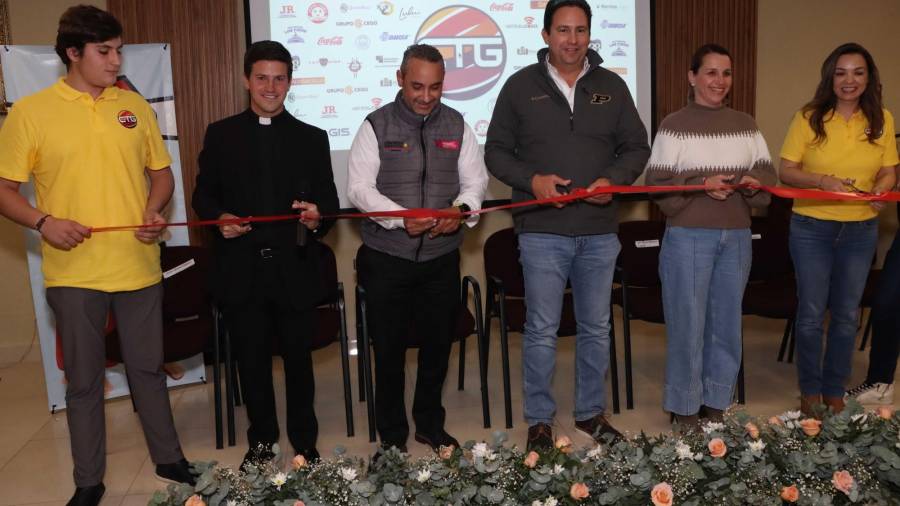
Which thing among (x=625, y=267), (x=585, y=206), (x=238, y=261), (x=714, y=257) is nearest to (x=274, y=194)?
(x=238, y=261)

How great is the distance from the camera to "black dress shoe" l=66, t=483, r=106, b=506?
2.88 meters

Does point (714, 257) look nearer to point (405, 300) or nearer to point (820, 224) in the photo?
point (820, 224)

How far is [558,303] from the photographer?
3.26 metres

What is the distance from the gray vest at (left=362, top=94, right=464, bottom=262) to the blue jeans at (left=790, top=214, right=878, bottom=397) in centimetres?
159

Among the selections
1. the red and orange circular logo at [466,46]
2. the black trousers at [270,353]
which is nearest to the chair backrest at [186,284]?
the black trousers at [270,353]

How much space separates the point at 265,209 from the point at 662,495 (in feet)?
5.96

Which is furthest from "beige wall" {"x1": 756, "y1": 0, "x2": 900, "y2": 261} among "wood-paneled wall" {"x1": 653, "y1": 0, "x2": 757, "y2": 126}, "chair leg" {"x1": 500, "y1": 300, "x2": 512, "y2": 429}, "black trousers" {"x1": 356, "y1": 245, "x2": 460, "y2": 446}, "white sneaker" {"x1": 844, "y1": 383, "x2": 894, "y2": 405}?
"black trousers" {"x1": 356, "y1": 245, "x2": 460, "y2": 446}

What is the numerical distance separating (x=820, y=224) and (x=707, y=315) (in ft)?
2.05

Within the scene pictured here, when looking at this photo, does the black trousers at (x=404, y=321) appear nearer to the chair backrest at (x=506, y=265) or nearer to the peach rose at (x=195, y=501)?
the chair backrest at (x=506, y=265)

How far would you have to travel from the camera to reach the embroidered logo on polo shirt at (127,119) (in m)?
2.81

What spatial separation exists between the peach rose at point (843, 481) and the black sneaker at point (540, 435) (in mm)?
1409

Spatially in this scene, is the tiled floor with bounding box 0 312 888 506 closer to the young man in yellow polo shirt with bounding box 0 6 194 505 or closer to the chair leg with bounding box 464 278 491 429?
the chair leg with bounding box 464 278 491 429

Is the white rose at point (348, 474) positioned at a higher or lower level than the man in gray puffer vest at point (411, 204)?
lower

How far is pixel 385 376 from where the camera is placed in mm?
3256
